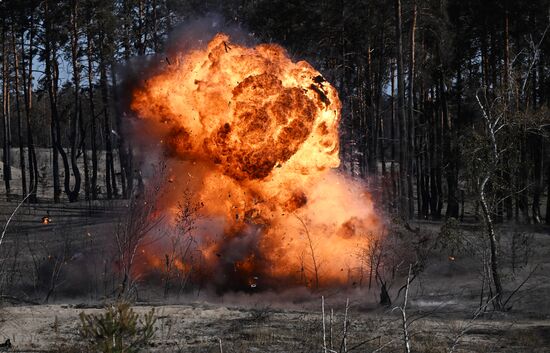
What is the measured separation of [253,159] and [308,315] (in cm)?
585

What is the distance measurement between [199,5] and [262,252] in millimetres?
21526

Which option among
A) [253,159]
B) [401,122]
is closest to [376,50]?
[401,122]

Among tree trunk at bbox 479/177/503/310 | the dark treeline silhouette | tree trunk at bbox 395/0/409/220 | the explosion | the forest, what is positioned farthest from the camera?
the dark treeline silhouette

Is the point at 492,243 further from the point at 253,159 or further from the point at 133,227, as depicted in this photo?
the point at 133,227

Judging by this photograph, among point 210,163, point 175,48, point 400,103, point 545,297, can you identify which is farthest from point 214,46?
point 545,297

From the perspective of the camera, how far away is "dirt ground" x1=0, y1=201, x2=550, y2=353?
41.0ft

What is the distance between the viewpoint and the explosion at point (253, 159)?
19.4m

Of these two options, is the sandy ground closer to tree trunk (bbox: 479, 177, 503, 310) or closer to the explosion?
tree trunk (bbox: 479, 177, 503, 310)

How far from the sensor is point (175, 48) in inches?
821

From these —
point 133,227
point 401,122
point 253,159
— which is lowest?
point 133,227

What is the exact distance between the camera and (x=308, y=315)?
50.2 ft

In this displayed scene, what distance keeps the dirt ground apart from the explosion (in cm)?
131

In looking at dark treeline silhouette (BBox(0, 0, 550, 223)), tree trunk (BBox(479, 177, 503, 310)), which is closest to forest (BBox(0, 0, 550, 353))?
tree trunk (BBox(479, 177, 503, 310))

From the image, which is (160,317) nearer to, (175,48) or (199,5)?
(175,48)
